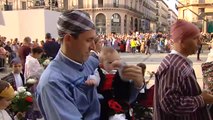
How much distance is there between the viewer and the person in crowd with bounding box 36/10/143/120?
1.61m

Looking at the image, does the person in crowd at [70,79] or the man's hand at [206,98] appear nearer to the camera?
the person in crowd at [70,79]

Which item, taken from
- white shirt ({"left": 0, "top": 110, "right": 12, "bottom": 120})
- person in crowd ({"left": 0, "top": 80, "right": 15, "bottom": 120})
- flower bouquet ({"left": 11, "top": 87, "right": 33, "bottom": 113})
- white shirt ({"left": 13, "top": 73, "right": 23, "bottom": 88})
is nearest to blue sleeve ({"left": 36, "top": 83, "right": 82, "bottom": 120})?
person in crowd ({"left": 0, "top": 80, "right": 15, "bottom": 120})

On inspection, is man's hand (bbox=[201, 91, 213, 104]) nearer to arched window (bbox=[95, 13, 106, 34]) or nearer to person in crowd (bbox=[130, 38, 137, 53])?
person in crowd (bbox=[130, 38, 137, 53])

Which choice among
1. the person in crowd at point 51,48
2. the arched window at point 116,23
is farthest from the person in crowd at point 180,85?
the arched window at point 116,23

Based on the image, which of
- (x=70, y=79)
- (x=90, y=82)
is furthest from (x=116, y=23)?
(x=70, y=79)

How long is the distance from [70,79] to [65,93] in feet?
0.34

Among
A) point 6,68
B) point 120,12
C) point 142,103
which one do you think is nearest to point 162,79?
point 142,103

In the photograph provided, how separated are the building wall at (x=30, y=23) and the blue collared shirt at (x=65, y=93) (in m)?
17.5

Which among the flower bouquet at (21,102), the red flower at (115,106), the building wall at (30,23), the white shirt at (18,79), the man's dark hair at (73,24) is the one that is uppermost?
the building wall at (30,23)

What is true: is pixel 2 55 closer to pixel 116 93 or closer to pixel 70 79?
pixel 116 93

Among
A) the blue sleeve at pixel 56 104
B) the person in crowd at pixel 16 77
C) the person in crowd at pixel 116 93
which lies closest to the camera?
the blue sleeve at pixel 56 104

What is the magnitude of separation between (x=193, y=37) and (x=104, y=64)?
82 cm

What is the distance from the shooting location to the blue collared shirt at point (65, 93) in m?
1.61

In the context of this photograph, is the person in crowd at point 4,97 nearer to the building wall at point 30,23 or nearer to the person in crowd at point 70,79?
the person in crowd at point 70,79
